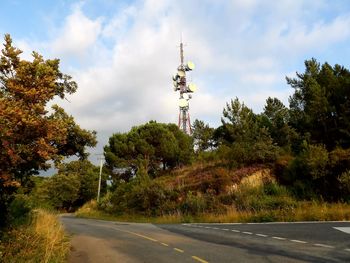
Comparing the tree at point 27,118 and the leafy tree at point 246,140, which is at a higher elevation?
the leafy tree at point 246,140

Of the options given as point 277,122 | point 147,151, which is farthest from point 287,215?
point 147,151

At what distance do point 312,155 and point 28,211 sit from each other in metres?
18.8

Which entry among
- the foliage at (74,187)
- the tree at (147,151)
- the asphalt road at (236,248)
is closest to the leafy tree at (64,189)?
the foliage at (74,187)

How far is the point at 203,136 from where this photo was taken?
61969 millimetres

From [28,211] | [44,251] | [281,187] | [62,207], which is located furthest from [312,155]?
[62,207]

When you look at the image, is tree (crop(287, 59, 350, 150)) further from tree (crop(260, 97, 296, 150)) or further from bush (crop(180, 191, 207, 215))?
bush (crop(180, 191, 207, 215))

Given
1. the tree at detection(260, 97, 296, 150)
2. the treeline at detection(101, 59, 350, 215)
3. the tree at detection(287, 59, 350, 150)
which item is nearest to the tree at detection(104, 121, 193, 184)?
the treeline at detection(101, 59, 350, 215)

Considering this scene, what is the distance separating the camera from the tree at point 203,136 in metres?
61.8

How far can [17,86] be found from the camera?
10.3 meters

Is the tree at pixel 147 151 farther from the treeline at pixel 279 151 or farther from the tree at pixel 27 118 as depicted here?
the tree at pixel 27 118

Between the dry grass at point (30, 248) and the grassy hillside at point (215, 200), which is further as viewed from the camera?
the grassy hillside at point (215, 200)

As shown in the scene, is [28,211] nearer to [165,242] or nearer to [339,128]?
[165,242]

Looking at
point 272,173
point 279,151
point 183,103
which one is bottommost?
point 272,173

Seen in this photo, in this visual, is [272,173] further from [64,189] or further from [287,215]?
[64,189]
